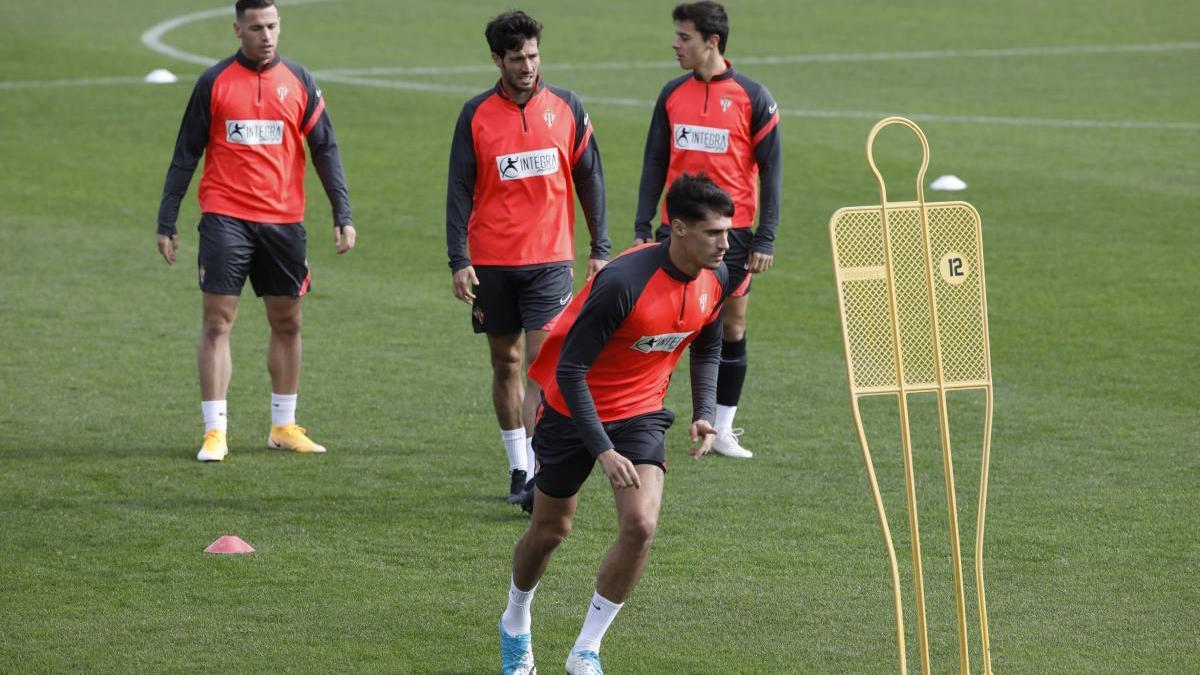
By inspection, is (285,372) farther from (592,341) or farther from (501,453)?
(592,341)

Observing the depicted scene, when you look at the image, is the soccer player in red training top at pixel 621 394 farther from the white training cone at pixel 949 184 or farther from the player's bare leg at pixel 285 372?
the white training cone at pixel 949 184

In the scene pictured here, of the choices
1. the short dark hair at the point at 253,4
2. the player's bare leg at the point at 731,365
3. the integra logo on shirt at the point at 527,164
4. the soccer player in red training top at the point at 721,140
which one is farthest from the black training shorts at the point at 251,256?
the player's bare leg at the point at 731,365

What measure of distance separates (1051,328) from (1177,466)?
11.4ft

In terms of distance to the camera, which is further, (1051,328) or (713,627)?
(1051,328)

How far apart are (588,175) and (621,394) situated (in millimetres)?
2557

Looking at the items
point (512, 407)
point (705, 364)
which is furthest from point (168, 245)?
point (705, 364)

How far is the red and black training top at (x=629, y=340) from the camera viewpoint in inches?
223

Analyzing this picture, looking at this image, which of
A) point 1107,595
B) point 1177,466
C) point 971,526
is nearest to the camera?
point 1107,595

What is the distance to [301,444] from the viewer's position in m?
9.20

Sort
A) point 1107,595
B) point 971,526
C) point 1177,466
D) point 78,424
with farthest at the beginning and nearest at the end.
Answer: point 78,424 → point 1177,466 → point 971,526 → point 1107,595

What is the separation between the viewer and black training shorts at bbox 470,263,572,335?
8156mm

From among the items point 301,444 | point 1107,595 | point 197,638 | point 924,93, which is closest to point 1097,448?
point 1107,595

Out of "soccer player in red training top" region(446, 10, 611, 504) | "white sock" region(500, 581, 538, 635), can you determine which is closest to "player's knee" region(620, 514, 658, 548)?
"white sock" region(500, 581, 538, 635)

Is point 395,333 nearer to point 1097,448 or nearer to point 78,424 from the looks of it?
point 78,424
